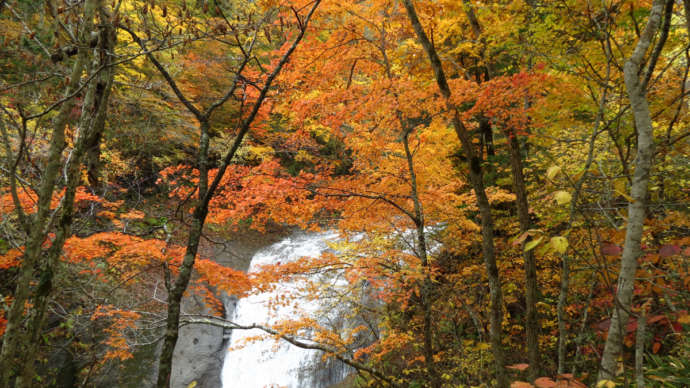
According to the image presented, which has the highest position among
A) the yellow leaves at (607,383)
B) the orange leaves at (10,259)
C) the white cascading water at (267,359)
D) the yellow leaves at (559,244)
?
the orange leaves at (10,259)

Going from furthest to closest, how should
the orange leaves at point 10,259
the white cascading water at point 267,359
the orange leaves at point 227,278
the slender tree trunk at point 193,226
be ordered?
the white cascading water at point 267,359, the orange leaves at point 10,259, the orange leaves at point 227,278, the slender tree trunk at point 193,226

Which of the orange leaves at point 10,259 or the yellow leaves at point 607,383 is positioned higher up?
the orange leaves at point 10,259

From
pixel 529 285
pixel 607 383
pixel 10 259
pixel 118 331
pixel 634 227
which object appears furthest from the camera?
pixel 118 331

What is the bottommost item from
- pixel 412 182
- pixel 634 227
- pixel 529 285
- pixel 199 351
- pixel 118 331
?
pixel 199 351

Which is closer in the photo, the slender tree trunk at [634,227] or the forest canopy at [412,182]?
the slender tree trunk at [634,227]

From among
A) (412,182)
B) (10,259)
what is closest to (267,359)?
(10,259)

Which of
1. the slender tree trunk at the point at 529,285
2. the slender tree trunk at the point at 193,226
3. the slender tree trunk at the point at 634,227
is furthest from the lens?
the slender tree trunk at the point at 529,285

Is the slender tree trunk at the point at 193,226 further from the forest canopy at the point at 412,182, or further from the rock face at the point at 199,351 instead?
the rock face at the point at 199,351

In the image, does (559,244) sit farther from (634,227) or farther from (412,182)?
(412,182)

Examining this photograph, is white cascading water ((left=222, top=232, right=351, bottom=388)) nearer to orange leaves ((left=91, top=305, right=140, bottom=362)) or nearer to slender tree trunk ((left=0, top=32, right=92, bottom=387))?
orange leaves ((left=91, top=305, right=140, bottom=362))

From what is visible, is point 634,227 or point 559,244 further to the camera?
point 634,227

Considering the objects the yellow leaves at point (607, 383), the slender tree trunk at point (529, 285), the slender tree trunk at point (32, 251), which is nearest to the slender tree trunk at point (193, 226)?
the slender tree trunk at point (32, 251)

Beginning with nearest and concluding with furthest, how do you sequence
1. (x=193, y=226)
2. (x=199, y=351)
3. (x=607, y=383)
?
(x=607, y=383) < (x=193, y=226) < (x=199, y=351)

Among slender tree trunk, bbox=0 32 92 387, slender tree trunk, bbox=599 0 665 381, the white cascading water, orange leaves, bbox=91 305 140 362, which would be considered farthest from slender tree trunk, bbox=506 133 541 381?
orange leaves, bbox=91 305 140 362
